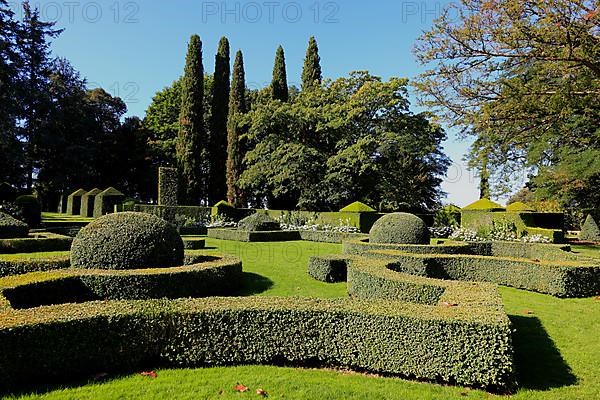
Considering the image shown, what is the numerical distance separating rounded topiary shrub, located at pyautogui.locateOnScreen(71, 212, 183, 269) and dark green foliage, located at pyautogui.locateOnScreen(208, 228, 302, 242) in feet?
29.9

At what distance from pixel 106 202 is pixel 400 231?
70.3 feet

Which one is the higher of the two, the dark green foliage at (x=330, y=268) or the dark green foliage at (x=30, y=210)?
the dark green foliage at (x=30, y=210)

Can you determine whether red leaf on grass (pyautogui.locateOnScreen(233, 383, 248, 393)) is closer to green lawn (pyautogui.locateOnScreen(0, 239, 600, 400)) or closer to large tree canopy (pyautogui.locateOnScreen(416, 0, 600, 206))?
green lawn (pyautogui.locateOnScreen(0, 239, 600, 400))

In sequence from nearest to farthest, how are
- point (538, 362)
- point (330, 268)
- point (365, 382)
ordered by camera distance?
point (365, 382), point (538, 362), point (330, 268)

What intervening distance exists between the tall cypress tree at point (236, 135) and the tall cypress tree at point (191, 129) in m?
2.26

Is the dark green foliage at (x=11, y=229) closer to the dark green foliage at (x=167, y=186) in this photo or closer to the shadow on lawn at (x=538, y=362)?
the dark green foliage at (x=167, y=186)

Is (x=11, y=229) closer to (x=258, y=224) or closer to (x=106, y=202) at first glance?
(x=258, y=224)

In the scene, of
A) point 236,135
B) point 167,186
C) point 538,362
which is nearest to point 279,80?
point 236,135

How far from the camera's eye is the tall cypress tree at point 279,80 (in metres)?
32.1

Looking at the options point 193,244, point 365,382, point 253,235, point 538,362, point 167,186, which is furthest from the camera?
point 167,186

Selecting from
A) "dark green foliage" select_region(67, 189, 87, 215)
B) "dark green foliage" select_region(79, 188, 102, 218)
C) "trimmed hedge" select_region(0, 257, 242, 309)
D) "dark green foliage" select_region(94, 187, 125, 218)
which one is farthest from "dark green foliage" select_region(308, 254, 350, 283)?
"dark green foliage" select_region(67, 189, 87, 215)

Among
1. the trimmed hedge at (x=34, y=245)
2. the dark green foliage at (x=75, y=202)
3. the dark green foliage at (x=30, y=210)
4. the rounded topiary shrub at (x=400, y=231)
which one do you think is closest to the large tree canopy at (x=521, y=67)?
the rounded topiary shrub at (x=400, y=231)

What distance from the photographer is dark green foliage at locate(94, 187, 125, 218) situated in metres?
26.6

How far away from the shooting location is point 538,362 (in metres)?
4.76
